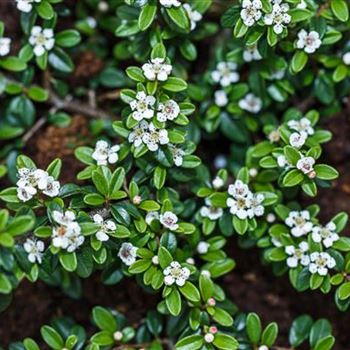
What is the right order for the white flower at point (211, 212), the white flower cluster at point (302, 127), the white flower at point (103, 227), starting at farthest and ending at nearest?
the white flower at point (211, 212), the white flower cluster at point (302, 127), the white flower at point (103, 227)

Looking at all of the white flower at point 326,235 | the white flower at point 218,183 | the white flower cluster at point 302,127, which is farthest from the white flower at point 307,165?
the white flower at point 218,183

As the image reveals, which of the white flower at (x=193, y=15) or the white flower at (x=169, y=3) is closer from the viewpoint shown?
the white flower at (x=169, y=3)

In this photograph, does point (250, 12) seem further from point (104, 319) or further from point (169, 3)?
point (104, 319)

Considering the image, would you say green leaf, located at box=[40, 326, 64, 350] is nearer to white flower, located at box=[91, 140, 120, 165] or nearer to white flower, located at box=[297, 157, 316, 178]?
white flower, located at box=[91, 140, 120, 165]

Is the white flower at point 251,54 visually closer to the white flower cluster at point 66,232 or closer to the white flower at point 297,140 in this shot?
the white flower at point 297,140

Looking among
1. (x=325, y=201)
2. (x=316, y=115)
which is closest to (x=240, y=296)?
(x=325, y=201)

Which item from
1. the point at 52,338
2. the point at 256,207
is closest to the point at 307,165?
the point at 256,207

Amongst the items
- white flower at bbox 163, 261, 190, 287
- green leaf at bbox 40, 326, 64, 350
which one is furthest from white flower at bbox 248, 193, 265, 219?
green leaf at bbox 40, 326, 64, 350
